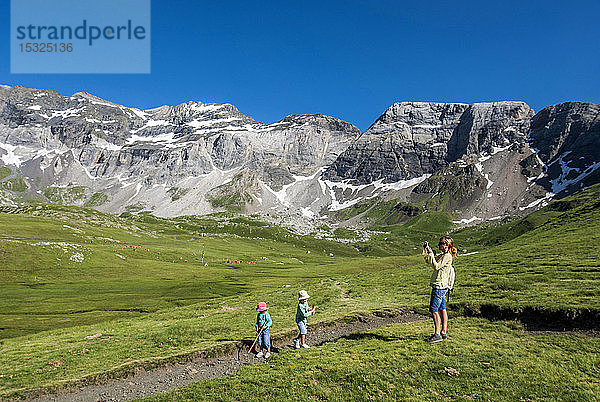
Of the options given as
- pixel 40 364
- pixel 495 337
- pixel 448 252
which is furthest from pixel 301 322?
pixel 40 364

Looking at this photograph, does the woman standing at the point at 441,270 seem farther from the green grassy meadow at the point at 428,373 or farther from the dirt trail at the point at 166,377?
the dirt trail at the point at 166,377

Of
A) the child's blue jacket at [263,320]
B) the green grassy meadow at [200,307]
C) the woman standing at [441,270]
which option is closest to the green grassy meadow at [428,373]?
the green grassy meadow at [200,307]

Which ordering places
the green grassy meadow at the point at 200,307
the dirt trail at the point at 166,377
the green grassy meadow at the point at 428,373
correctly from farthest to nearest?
1. the green grassy meadow at the point at 200,307
2. the dirt trail at the point at 166,377
3. the green grassy meadow at the point at 428,373

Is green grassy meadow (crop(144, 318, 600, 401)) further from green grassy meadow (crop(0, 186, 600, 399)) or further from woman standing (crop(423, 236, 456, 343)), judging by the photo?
woman standing (crop(423, 236, 456, 343))

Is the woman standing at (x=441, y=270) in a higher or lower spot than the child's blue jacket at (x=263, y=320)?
higher

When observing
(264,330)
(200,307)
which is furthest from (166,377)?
(200,307)

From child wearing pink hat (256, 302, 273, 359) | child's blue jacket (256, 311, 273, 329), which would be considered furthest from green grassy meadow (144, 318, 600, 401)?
child's blue jacket (256, 311, 273, 329)

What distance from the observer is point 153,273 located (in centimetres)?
11838

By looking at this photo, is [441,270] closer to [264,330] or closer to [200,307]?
[264,330]

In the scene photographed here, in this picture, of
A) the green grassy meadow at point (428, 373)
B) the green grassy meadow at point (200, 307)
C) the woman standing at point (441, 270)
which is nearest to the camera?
the green grassy meadow at point (428, 373)

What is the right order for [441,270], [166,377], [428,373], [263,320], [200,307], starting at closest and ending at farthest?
[428,373] < [441,270] < [166,377] < [263,320] < [200,307]

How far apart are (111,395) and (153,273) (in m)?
105

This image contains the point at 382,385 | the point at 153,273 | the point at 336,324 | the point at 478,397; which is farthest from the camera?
the point at 153,273

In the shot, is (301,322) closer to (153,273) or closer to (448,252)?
(448,252)
